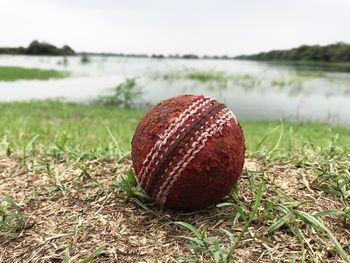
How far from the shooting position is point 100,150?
193 inches

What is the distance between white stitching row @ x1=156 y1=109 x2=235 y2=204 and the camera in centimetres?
313

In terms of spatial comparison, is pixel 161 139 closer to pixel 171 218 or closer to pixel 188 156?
pixel 188 156

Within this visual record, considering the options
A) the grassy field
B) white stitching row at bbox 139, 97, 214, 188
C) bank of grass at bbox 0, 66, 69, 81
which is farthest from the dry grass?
bank of grass at bbox 0, 66, 69, 81

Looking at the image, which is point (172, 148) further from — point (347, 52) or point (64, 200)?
point (347, 52)

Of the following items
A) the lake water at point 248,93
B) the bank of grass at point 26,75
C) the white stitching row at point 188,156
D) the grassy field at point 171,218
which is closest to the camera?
the grassy field at point 171,218

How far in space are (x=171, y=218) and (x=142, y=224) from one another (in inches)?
7.9

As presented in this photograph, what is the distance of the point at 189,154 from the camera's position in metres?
3.13

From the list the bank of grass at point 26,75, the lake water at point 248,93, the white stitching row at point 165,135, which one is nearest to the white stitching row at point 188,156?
the white stitching row at point 165,135

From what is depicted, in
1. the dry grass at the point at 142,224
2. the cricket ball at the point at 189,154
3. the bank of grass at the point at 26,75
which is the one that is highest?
the cricket ball at the point at 189,154

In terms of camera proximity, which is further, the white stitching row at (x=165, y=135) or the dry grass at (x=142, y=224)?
the white stitching row at (x=165, y=135)

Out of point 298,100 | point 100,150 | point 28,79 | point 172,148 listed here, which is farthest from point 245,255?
point 28,79

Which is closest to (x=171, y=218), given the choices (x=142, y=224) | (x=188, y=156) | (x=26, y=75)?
(x=142, y=224)

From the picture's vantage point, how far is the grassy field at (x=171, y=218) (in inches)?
119

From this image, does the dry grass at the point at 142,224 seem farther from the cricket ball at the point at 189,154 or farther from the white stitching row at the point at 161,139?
the white stitching row at the point at 161,139
